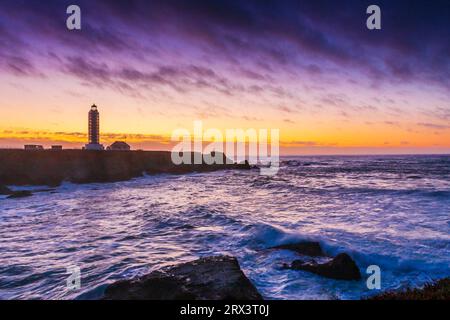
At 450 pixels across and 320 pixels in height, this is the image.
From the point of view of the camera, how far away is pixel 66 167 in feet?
149

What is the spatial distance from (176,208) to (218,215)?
4.31 m

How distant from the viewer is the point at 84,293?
A: 7930mm

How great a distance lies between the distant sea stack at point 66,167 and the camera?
3831cm

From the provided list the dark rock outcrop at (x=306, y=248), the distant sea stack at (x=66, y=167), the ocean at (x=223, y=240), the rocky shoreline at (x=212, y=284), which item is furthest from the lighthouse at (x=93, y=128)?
the rocky shoreline at (x=212, y=284)

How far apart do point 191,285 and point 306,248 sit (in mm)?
5725

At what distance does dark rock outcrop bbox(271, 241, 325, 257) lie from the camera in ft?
36.1

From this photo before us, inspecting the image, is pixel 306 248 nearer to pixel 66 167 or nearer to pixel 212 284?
pixel 212 284

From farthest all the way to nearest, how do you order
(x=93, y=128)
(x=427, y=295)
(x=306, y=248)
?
1. (x=93, y=128)
2. (x=306, y=248)
3. (x=427, y=295)

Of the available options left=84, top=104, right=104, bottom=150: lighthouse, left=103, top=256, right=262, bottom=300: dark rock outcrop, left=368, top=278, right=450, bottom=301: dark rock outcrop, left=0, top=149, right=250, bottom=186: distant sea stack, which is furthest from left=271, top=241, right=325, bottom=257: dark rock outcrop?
left=84, top=104, right=104, bottom=150: lighthouse

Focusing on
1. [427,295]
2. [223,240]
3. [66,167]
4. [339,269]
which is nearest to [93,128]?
[66,167]

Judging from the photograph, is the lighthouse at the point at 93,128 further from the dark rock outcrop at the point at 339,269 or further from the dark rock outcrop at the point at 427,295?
the dark rock outcrop at the point at 427,295

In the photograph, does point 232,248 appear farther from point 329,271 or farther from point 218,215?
point 218,215

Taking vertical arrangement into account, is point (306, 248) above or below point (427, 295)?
below
